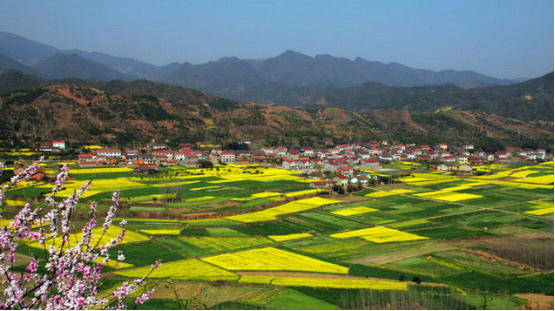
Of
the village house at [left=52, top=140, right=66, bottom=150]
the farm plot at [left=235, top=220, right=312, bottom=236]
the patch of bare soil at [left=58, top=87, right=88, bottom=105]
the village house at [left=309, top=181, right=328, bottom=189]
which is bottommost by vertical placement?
the farm plot at [left=235, top=220, right=312, bottom=236]

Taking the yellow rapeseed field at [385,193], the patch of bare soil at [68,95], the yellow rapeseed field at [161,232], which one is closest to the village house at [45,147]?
the patch of bare soil at [68,95]

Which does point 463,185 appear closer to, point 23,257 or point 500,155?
point 500,155

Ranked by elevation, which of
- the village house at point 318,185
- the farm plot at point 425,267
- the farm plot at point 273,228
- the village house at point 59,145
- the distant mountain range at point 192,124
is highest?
the distant mountain range at point 192,124

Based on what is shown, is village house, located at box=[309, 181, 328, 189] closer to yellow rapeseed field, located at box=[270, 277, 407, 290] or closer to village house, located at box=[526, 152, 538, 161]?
yellow rapeseed field, located at box=[270, 277, 407, 290]

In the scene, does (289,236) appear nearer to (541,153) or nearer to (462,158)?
(462,158)

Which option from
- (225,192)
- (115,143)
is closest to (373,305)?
(225,192)

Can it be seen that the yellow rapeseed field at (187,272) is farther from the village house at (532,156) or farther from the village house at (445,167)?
the village house at (532,156)

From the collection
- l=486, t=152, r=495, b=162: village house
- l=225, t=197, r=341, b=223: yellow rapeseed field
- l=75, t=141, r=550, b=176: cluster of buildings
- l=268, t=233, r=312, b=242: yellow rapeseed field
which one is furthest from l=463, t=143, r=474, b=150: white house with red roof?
l=268, t=233, r=312, b=242: yellow rapeseed field
